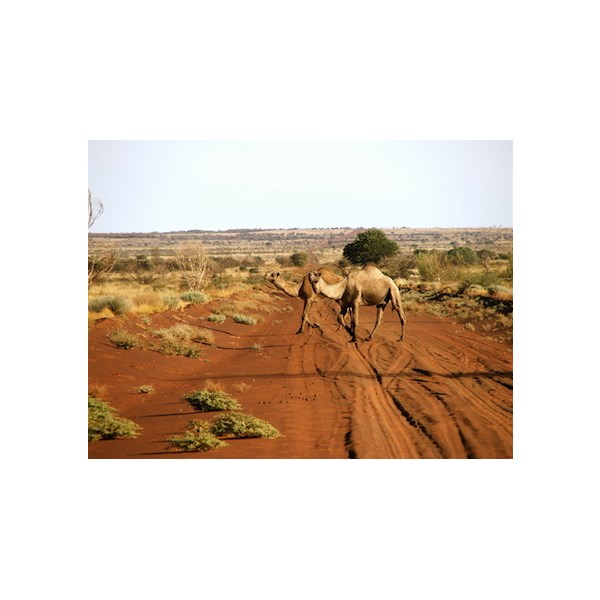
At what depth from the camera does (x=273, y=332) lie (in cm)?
1286

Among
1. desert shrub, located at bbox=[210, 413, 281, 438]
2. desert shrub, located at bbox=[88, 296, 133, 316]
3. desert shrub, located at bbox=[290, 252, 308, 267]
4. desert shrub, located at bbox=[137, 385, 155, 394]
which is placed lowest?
desert shrub, located at bbox=[210, 413, 281, 438]

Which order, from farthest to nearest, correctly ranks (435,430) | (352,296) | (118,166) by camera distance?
(352,296), (118,166), (435,430)

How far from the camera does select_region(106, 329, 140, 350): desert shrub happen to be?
11945 mm

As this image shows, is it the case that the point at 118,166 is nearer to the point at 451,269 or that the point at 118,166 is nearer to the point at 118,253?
the point at 118,253

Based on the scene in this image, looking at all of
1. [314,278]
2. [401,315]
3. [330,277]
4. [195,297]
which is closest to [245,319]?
[195,297]

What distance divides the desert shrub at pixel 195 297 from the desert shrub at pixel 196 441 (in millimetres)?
4737

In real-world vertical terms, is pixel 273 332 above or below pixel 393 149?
below

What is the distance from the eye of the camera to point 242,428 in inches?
393

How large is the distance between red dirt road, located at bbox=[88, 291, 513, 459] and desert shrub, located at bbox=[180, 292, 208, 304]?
4.17 feet

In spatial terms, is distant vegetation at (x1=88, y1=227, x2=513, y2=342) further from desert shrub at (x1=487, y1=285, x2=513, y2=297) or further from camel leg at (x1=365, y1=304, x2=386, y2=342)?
camel leg at (x1=365, y1=304, x2=386, y2=342)

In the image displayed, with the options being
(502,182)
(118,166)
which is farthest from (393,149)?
(118,166)

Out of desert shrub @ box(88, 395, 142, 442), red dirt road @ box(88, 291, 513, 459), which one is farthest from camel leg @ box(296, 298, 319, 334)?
desert shrub @ box(88, 395, 142, 442)

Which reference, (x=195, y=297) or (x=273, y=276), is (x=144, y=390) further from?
(x=195, y=297)

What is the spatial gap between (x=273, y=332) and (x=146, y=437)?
3618 millimetres
